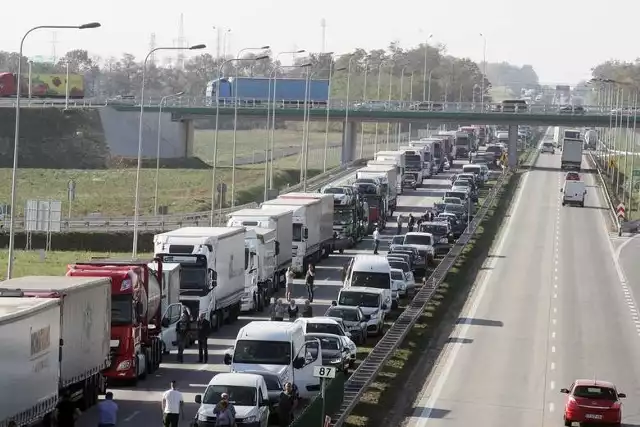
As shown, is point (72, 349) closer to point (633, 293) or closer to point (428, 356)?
point (428, 356)

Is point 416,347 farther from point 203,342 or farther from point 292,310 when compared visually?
point 203,342

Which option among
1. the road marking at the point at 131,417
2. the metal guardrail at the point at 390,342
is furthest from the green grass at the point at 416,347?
the road marking at the point at 131,417

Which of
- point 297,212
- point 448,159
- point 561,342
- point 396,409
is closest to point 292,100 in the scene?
point 448,159

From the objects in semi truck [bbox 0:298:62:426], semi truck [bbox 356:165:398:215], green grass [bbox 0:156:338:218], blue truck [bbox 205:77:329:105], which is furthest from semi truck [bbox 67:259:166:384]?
blue truck [bbox 205:77:329:105]

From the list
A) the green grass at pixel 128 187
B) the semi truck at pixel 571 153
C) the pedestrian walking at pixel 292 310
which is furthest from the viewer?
the semi truck at pixel 571 153

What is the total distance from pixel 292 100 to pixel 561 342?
100995 mm

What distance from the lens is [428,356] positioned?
144 feet

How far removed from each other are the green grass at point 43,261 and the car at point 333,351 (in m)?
21.8

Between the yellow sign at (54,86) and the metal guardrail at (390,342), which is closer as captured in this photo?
the metal guardrail at (390,342)

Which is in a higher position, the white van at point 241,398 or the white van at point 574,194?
the white van at point 574,194

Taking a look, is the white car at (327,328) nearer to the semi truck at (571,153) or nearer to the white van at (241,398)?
the white van at (241,398)

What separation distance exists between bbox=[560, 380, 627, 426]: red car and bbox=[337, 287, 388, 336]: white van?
41.9 feet

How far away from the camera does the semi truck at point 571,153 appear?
448 feet

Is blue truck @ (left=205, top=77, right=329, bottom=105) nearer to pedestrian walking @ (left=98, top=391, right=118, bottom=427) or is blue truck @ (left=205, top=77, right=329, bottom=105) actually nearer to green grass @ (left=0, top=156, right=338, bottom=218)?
green grass @ (left=0, top=156, right=338, bottom=218)
